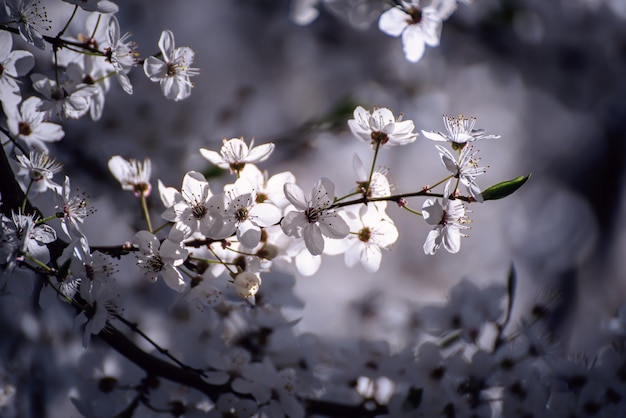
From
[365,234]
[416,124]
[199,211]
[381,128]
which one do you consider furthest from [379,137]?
[416,124]

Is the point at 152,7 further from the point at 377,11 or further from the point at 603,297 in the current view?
the point at 603,297

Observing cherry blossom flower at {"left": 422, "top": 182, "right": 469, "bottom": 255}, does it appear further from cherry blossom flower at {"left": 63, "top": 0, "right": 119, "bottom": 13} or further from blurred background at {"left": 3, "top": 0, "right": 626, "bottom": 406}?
blurred background at {"left": 3, "top": 0, "right": 626, "bottom": 406}

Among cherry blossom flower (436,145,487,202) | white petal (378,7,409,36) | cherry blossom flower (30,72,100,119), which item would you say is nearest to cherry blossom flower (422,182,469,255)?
cherry blossom flower (436,145,487,202)

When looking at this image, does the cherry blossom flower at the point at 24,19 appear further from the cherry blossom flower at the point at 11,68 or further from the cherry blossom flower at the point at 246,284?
the cherry blossom flower at the point at 246,284

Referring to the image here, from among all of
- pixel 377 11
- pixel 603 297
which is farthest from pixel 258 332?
pixel 603 297

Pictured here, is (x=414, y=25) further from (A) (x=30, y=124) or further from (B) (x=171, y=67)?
(A) (x=30, y=124)

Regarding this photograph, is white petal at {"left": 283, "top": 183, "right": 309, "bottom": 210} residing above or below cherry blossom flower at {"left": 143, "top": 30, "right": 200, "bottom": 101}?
below

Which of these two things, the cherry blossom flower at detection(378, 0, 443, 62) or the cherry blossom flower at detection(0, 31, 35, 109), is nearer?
the cherry blossom flower at detection(0, 31, 35, 109)
